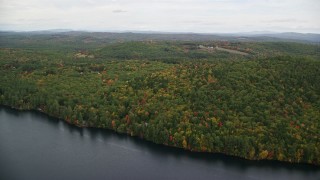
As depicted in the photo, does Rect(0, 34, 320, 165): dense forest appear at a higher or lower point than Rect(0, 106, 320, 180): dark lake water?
higher

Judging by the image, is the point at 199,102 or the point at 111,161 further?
the point at 199,102

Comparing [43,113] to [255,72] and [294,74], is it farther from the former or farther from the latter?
[294,74]

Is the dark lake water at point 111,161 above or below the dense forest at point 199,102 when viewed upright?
below

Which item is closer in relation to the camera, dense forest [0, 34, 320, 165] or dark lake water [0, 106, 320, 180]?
dark lake water [0, 106, 320, 180]

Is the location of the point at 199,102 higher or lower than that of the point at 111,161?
higher

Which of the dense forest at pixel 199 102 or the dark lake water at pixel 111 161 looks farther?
the dense forest at pixel 199 102
